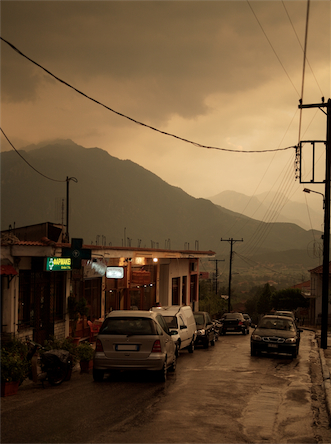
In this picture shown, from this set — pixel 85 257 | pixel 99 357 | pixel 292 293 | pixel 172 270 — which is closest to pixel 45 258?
pixel 85 257

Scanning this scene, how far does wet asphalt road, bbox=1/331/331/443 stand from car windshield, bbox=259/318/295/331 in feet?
21.1

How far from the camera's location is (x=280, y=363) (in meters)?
18.5

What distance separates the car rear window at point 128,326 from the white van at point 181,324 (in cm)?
594

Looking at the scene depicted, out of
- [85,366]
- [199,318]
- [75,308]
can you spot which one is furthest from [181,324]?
[85,366]

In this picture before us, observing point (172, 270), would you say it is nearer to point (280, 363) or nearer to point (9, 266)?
point (280, 363)

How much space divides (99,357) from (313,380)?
653 centimetres

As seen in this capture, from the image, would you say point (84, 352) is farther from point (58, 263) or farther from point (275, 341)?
point (275, 341)

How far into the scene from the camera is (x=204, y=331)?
23.9m

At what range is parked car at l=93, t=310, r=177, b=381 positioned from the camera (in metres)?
12.0

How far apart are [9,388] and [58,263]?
7.48 meters

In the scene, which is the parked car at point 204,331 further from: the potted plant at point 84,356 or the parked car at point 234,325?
the potted plant at point 84,356

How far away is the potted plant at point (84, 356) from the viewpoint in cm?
1377

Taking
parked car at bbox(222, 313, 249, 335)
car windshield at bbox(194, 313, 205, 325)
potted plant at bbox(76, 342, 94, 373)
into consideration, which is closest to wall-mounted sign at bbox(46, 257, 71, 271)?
potted plant at bbox(76, 342, 94, 373)

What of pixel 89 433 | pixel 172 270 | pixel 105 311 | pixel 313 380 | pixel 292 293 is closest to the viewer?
pixel 89 433
